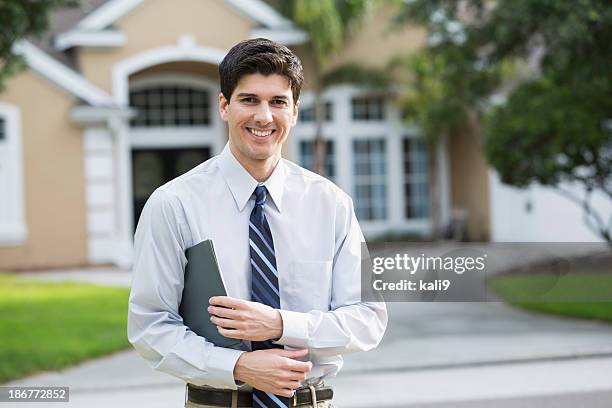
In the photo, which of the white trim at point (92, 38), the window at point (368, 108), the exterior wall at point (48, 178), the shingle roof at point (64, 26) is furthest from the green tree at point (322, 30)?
the exterior wall at point (48, 178)

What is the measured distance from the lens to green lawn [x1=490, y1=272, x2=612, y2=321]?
12.1m

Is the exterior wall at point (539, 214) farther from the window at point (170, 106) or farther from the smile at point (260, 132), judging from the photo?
the smile at point (260, 132)

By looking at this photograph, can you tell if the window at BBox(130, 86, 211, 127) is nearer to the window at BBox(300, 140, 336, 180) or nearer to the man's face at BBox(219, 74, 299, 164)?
the window at BBox(300, 140, 336, 180)

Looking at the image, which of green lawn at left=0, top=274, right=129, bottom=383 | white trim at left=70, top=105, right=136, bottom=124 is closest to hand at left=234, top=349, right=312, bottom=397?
A: green lawn at left=0, top=274, right=129, bottom=383

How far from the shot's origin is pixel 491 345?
10070mm

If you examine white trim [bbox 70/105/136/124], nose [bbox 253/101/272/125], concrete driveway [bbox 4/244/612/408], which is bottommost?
concrete driveway [bbox 4/244/612/408]

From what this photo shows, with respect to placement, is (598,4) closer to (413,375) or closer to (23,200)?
(413,375)

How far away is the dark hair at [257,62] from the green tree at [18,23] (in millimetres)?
8179

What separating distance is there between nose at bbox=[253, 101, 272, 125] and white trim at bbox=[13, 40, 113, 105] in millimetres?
16442

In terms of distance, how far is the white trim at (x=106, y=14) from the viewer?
63.7 ft

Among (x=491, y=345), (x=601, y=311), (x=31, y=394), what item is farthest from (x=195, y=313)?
(x=601, y=311)

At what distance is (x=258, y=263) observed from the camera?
2.84 meters

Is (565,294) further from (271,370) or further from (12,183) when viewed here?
(271,370)

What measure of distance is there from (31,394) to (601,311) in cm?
730
